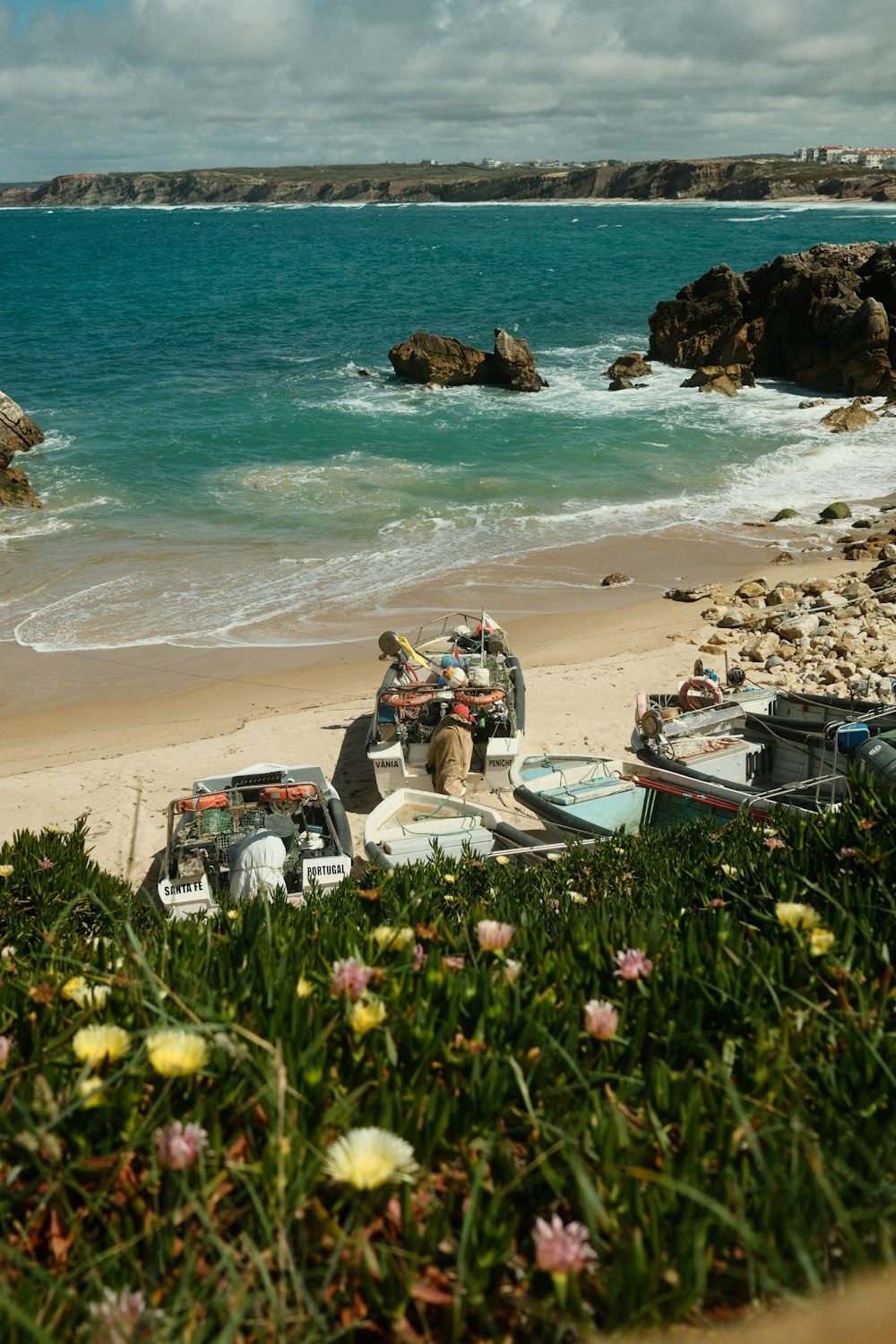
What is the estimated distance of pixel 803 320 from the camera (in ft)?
139

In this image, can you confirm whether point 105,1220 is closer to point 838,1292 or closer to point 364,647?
point 838,1292

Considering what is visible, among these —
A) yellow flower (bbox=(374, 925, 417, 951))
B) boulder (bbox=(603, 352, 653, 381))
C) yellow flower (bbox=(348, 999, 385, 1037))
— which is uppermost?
boulder (bbox=(603, 352, 653, 381))

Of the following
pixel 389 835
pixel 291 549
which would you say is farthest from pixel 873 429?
pixel 389 835

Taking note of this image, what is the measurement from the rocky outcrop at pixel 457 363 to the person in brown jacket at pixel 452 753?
30.8 m

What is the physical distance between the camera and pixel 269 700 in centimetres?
1552

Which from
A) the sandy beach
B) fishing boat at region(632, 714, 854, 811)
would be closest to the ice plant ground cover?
fishing boat at region(632, 714, 854, 811)

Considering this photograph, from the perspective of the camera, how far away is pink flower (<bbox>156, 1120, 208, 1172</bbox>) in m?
1.78

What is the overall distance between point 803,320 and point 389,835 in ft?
129

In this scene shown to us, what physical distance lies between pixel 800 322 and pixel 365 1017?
4559 cm

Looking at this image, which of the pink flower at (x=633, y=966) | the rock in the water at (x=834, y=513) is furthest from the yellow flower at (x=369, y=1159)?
the rock in the water at (x=834, y=513)

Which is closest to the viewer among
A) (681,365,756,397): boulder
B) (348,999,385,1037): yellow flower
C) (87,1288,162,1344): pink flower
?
(87,1288,162,1344): pink flower

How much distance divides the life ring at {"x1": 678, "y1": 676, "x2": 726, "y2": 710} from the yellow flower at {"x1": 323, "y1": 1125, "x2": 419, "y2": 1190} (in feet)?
34.6

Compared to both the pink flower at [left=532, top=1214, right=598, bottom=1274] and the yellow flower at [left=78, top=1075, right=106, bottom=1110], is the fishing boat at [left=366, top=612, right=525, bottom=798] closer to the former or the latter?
the yellow flower at [left=78, top=1075, right=106, bottom=1110]

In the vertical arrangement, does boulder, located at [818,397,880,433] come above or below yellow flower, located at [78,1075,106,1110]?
above
